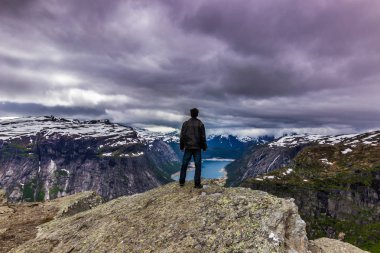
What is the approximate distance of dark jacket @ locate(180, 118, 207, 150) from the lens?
25375 mm

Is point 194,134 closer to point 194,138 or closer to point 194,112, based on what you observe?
point 194,138

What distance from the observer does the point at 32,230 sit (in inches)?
1085

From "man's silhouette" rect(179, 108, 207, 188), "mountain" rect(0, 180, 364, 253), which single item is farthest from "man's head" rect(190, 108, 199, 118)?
"mountain" rect(0, 180, 364, 253)

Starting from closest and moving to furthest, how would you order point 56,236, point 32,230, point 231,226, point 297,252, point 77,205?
point 297,252, point 231,226, point 56,236, point 32,230, point 77,205

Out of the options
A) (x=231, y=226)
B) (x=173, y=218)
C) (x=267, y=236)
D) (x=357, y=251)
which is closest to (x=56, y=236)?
(x=173, y=218)

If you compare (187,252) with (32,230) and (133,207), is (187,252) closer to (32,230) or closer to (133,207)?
(133,207)

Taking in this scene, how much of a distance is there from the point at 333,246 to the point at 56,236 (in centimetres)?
2600

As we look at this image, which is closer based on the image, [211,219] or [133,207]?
[211,219]

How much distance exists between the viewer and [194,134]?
25.4 m

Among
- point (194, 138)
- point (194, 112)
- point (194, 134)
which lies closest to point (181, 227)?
point (194, 138)

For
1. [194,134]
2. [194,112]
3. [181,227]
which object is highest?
[194,112]

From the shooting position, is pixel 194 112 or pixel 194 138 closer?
pixel 194 138

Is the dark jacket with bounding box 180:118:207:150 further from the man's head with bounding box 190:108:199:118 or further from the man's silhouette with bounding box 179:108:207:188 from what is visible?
the man's head with bounding box 190:108:199:118

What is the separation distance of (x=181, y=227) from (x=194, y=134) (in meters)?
7.96
